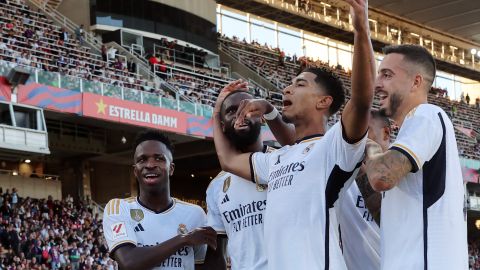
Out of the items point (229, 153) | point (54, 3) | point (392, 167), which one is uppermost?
point (54, 3)

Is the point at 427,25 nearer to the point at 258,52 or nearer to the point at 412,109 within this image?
the point at 258,52

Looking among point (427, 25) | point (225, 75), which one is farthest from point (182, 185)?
point (427, 25)

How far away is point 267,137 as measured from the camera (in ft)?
78.9

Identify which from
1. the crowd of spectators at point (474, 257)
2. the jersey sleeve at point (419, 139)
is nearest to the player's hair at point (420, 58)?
the jersey sleeve at point (419, 139)

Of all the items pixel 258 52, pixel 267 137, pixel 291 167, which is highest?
pixel 258 52

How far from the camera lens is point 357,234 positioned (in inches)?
171

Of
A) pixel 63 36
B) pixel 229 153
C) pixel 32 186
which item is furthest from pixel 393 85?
pixel 32 186

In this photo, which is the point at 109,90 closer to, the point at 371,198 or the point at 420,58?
the point at 371,198

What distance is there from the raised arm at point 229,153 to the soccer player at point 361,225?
0.62 meters

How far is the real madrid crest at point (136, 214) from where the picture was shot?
17.1 ft

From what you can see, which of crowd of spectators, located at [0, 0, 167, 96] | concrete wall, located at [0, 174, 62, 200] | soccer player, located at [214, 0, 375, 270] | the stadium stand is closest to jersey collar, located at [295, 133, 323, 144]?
soccer player, located at [214, 0, 375, 270]

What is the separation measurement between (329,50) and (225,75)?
536 inches

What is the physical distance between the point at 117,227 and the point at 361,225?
1.64 metres

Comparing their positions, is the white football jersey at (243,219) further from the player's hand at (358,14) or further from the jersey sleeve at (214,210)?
the player's hand at (358,14)
